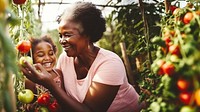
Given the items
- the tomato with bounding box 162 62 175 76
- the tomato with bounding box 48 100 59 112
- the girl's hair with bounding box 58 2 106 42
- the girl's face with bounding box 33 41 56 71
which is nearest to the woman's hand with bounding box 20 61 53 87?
the tomato with bounding box 48 100 59 112

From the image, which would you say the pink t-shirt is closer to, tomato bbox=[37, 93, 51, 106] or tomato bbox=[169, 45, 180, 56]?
tomato bbox=[37, 93, 51, 106]

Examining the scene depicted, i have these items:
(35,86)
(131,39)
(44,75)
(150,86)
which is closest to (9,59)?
(150,86)

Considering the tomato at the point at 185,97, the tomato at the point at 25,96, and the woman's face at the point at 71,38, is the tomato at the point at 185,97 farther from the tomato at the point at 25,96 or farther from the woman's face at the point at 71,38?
the woman's face at the point at 71,38

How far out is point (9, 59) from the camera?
Result: 0.80 m

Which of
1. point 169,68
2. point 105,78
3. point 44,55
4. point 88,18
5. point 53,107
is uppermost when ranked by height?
point 88,18

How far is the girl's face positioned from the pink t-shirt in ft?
0.78

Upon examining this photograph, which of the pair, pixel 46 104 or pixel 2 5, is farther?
pixel 46 104

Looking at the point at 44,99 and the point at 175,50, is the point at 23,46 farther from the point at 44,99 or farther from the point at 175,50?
the point at 175,50

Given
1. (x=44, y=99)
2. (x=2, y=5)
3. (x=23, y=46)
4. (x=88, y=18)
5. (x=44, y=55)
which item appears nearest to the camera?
(x=2, y=5)

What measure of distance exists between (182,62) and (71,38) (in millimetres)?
1098

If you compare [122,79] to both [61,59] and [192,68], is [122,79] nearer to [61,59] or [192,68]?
[61,59]

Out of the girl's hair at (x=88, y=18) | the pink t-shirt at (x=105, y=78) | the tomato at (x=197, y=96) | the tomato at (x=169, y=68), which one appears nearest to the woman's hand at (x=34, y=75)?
the pink t-shirt at (x=105, y=78)

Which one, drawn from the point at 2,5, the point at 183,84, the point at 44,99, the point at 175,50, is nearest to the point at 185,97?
the point at 183,84

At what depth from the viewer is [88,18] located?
2141mm
